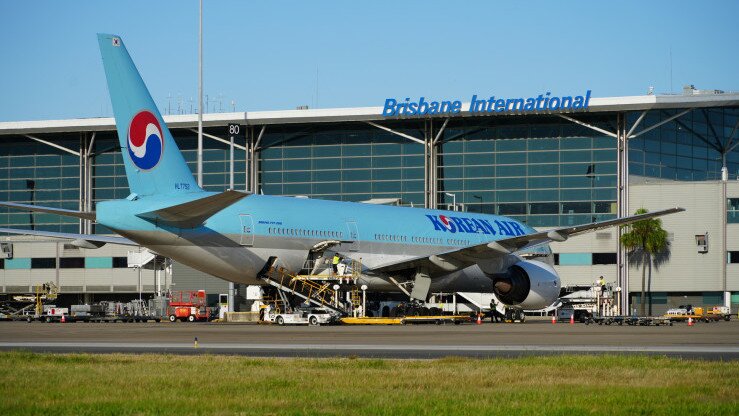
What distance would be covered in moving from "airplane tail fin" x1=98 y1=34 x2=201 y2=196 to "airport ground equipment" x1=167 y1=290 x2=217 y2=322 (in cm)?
1839

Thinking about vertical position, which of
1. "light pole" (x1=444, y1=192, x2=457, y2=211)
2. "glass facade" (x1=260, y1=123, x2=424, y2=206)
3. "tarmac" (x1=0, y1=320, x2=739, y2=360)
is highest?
"glass facade" (x1=260, y1=123, x2=424, y2=206)

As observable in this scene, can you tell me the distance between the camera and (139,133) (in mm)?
38312

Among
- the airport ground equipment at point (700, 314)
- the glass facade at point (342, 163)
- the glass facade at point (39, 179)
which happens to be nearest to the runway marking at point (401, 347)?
the airport ground equipment at point (700, 314)

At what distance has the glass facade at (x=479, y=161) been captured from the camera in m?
77.6

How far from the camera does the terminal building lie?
2950 inches

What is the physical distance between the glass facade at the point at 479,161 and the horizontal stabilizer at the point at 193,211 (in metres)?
41.2

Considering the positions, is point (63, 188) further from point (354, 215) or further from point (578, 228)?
point (578, 228)

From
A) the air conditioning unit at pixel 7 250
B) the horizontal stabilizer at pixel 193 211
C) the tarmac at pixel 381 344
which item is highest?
the horizontal stabilizer at pixel 193 211

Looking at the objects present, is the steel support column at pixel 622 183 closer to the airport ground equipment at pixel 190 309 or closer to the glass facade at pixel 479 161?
the glass facade at pixel 479 161

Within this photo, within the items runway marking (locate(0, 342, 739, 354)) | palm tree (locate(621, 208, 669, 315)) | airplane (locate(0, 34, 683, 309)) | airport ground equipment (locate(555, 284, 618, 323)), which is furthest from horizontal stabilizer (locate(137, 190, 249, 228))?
palm tree (locate(621, 208, 669, 315))

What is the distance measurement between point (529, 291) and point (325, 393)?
38.0 m

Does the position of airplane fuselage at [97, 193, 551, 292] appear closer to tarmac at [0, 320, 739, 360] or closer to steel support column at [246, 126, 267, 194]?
tarmac at [0, 320, 739, 360]

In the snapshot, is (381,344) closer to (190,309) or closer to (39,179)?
(190,309)

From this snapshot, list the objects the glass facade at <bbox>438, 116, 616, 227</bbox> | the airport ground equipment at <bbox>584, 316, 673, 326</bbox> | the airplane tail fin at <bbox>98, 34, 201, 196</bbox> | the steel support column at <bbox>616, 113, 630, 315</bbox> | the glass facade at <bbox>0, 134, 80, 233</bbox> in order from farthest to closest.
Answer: the glass facade at <bbox>0, 134, 80, 233</bbox>
the glass facade at <bbox>438, 116, 616, 227</bbox>
the steel support column at <bbox>616, 113, 630, 315</bbox>
the airport ground equipment at <bbox>584, 316, 673, 326</bbox>
the airplane tail fin at <bbox>98, 34, 201, 196</bbox>
